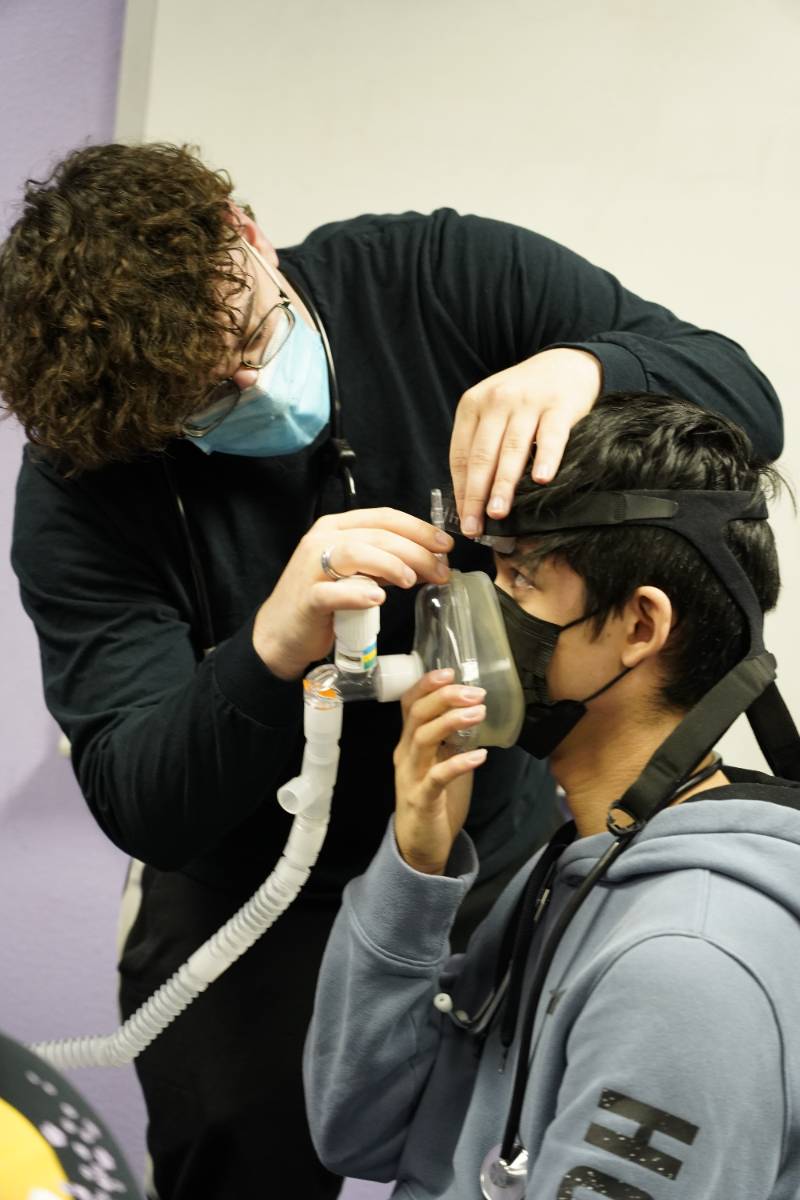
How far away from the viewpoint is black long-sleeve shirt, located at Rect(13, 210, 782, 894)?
136 centimetres

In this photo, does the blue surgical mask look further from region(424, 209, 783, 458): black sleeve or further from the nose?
region(424, 209, 783, 458): black sleeve

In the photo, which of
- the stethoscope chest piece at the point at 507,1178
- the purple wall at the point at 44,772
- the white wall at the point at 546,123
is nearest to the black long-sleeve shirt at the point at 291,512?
the stethoscope chest piece at the point at 507,1178

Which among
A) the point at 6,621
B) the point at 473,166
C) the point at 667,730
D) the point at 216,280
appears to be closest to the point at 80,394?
the point at 216,280

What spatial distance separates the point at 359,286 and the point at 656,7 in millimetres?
1085

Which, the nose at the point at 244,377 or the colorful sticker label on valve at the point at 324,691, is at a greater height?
the nose at the point at 244,377

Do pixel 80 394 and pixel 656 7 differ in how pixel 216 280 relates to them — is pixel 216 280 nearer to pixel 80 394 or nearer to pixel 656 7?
pixel 80 394

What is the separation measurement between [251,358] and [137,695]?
447 millimetres

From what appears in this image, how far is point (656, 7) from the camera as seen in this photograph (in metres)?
2.17

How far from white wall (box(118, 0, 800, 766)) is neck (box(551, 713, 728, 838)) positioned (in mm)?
1273

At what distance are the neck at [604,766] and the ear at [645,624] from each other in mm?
87

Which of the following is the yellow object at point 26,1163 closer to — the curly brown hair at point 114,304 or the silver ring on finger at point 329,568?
the silver ring on finger at point 329,568

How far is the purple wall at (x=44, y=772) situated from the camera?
2.53 metres

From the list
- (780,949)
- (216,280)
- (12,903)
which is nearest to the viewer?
(780,949)

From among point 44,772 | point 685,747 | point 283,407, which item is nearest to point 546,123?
point 283,407
